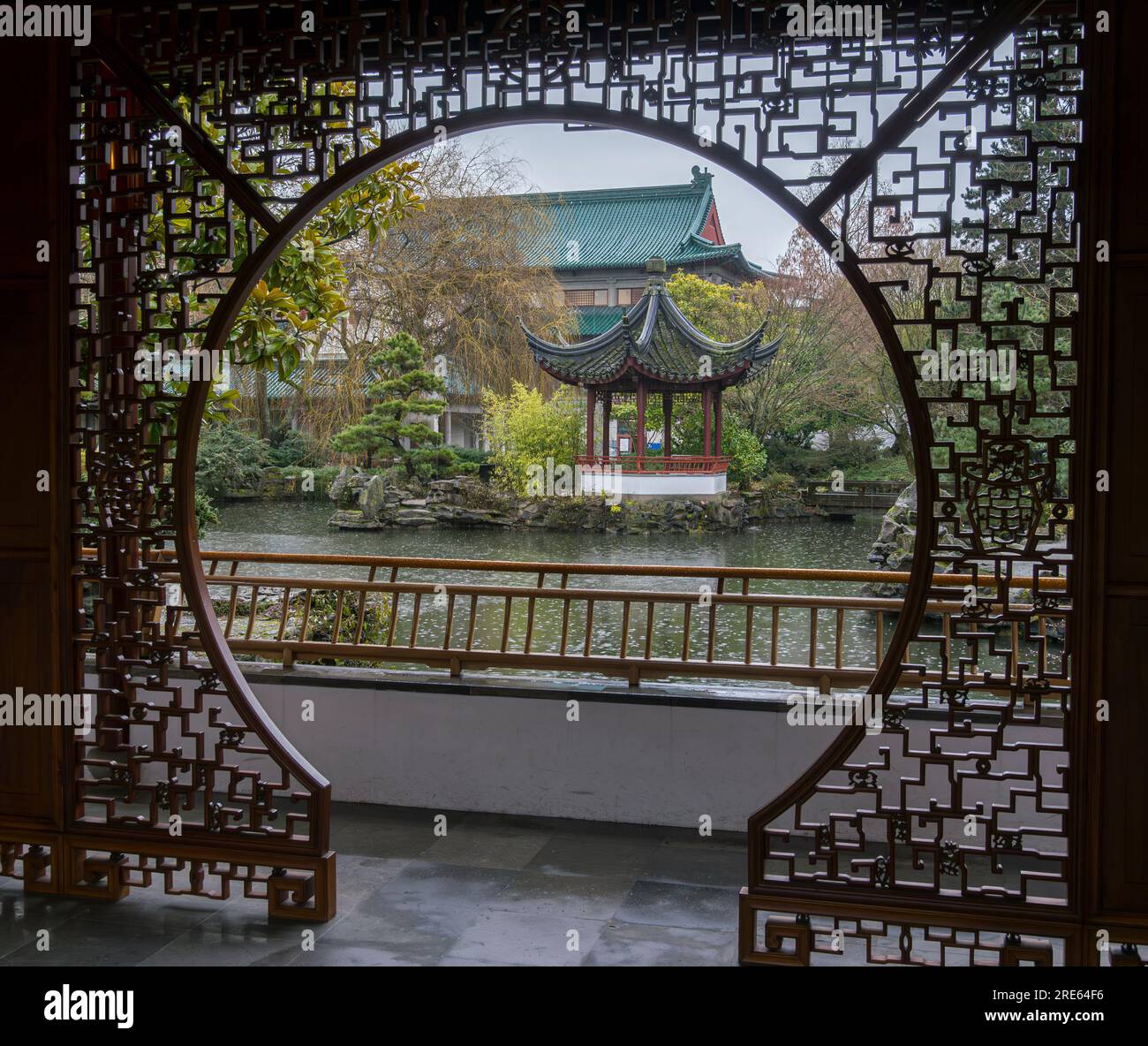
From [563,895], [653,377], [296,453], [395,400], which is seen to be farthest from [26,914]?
[653,377]

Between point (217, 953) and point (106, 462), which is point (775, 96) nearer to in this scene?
point (106, 462)

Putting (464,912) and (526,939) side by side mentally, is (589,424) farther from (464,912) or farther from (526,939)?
(526,939)

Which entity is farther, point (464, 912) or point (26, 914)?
point (464, 912)

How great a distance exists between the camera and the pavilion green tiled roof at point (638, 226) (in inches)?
605

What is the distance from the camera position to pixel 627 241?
53.7ft

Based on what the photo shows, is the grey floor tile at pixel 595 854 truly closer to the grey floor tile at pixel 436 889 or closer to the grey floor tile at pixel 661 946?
the grey floor tile at pixel 436 889

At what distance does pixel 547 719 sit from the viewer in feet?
11.8

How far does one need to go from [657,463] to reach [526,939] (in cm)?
885

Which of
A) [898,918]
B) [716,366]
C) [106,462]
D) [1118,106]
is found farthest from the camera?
[716,366]

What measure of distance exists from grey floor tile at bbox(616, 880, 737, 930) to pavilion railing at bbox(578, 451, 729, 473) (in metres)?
8.24

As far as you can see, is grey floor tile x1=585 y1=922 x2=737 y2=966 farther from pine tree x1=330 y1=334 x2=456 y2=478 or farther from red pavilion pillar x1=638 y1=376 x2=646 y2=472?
red pavilion pillar x1=638 y1=376 x2=646 y2=472

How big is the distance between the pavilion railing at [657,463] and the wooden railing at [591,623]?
2.46 meters
